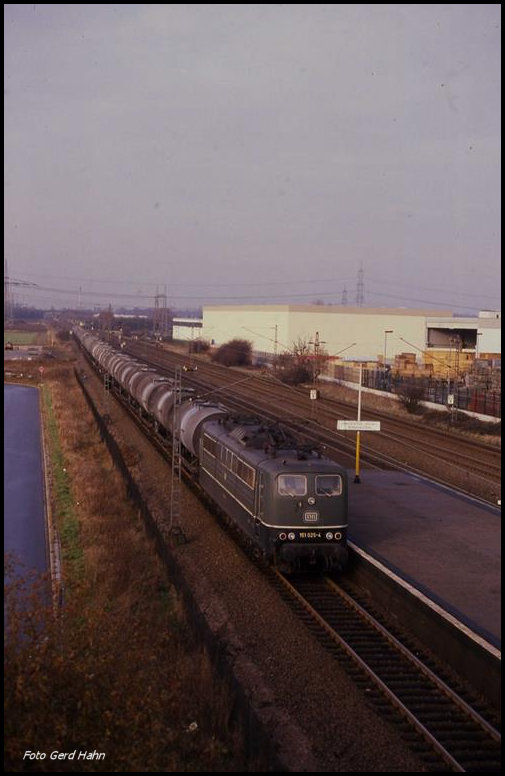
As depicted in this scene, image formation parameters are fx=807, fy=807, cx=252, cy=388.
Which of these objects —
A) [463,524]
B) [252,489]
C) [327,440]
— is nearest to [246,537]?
[252,489]

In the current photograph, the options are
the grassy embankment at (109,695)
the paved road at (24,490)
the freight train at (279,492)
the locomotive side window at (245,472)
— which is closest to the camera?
the grassy embankment at (109,695)

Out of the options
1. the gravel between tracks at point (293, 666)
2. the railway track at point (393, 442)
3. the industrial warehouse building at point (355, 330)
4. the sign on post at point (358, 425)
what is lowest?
the gravel between tracks at point (293, 666)

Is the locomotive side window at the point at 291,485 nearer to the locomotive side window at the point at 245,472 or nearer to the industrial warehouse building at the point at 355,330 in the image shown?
the locomotive side window at the point at 245,472

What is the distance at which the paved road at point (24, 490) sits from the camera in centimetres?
1788

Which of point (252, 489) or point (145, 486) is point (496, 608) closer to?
point (252, 489)

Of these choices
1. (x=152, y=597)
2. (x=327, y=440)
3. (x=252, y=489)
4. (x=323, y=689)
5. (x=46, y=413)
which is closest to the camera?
(x=323, y=689)

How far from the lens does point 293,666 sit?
10.8 metres

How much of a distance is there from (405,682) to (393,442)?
21.2m

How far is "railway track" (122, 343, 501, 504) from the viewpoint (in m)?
24.8

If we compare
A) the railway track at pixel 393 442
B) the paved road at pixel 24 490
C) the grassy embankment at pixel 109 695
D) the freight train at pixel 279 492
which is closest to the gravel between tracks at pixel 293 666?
the freight train at pixel 279 492

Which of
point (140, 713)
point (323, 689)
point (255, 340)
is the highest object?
point (255, 340)

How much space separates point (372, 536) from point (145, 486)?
8959 mm

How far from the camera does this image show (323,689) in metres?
10.1

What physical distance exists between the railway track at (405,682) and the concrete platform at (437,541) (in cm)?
94
